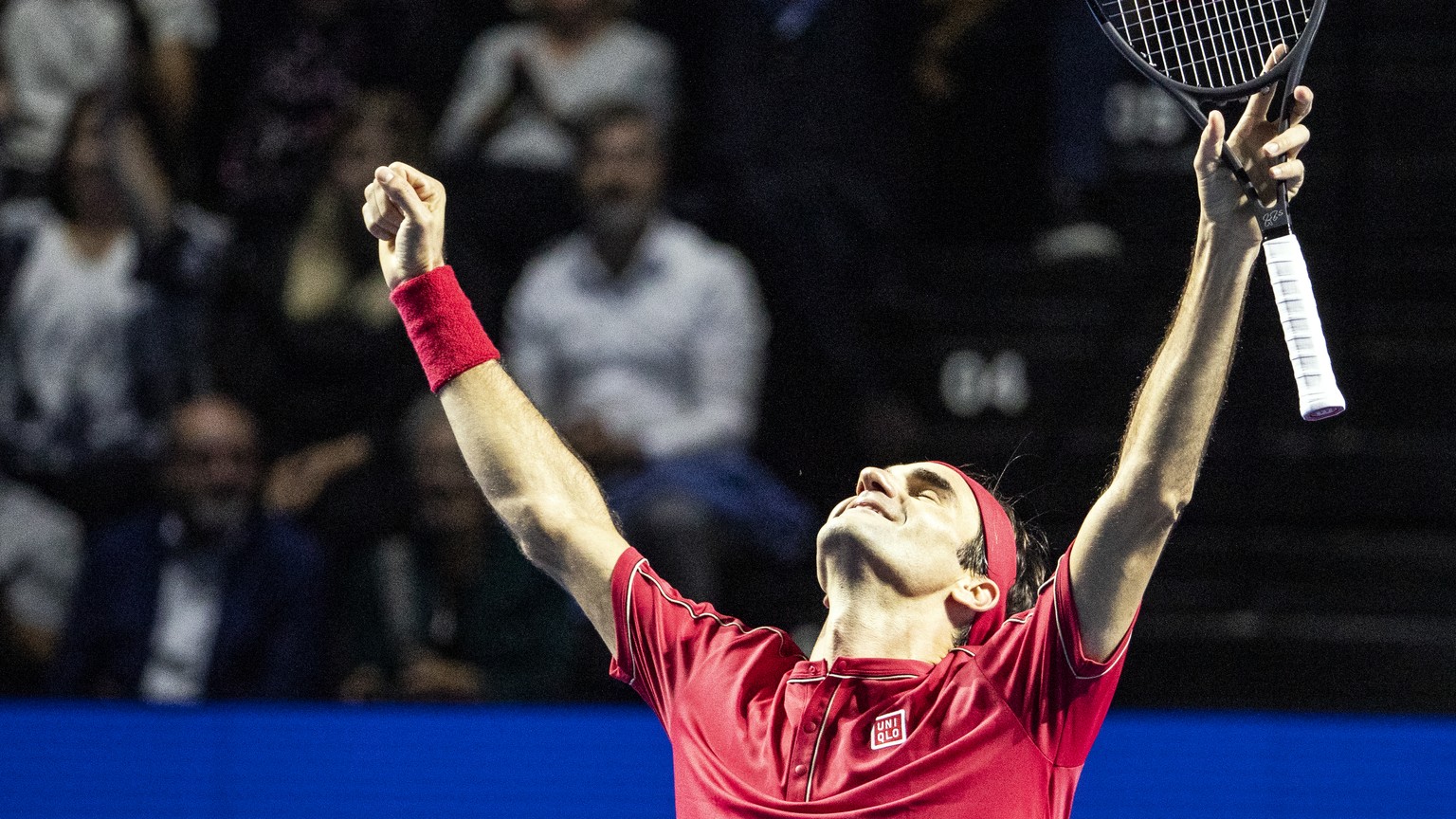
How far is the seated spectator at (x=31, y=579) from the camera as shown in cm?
505

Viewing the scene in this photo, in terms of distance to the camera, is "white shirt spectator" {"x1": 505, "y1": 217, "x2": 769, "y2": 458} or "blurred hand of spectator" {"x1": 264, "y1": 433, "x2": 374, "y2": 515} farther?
"blurred hand of spectator" {"x1": 264, "y1": 433, "x2": 374, "y2": 515}

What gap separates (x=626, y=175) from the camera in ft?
16.8

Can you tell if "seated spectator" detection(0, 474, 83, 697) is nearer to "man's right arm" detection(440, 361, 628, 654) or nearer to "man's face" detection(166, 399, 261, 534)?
"man's face" detection(166, 399, 261, 534)

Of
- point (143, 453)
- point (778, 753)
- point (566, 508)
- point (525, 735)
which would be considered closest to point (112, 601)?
point (143, 453)

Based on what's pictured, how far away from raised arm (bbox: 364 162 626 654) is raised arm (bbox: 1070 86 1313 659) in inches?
32.1

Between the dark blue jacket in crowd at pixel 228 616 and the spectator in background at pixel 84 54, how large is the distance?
1.58 meters

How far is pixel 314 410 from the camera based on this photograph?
5.33 metres

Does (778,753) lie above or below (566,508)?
below

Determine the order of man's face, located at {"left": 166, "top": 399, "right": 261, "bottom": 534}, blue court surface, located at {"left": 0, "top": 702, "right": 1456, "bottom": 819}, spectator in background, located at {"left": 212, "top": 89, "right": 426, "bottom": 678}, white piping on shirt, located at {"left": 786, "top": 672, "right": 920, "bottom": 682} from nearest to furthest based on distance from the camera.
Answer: white piping on shirt, located at {"left": 786, "top": 672, "right": 920, "bottom": 682} → blue court surface, located at {"left": 0, "top": 702, "right": 1456, "bottom": 819} → man's face, located at {"left": 166, "top": 399, "right": 261, "bottom": 534} → spectator in background, located at {"left": 212, "top": 89, "right": 426, "bottom": 678}

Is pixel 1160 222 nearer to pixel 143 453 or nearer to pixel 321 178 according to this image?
pixel 321 178

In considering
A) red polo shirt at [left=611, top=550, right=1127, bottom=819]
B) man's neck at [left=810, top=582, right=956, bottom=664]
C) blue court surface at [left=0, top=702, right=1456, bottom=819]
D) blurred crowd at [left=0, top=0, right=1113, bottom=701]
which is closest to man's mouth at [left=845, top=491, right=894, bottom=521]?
man's neck at [left=810, top=582, right=956, bottom=664]

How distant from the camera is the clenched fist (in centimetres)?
252

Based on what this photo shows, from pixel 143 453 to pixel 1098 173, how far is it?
116 inches

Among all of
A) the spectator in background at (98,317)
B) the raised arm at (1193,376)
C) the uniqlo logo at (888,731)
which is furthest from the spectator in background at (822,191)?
the raised arm at (1193,376)
